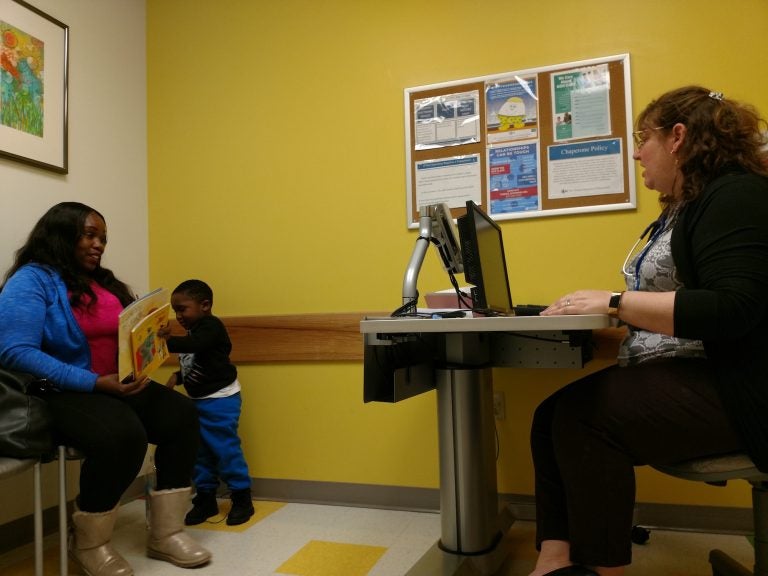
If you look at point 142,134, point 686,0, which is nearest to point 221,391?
point 142,134

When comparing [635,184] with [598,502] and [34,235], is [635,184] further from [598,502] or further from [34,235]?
[34,235]

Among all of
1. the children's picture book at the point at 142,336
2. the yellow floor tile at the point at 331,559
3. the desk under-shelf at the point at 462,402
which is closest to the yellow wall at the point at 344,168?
the yellow floor tile at the point at 331,559

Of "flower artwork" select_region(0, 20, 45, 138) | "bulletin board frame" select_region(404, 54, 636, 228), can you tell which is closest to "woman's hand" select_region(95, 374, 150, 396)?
→ "flower artwork" select_region(0, 20, 45, 138)

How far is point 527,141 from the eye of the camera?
2152 mm

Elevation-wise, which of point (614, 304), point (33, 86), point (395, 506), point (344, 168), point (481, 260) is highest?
point (33, 86)

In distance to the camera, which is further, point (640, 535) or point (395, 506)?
point (395, 506)

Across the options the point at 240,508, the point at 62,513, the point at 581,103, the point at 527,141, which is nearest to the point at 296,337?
the point at 240,508

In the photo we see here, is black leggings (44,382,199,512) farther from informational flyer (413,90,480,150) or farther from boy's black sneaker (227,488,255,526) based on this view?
informational flyer (413,90,480,150)

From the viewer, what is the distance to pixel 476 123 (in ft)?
7.28

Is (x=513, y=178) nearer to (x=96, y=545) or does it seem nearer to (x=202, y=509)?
(x=202, y=509)

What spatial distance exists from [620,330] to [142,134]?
88.8 inches

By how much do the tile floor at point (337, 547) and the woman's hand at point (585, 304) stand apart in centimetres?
88

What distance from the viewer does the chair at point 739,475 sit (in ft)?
3.50

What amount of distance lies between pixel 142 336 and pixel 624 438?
1.36 meters
